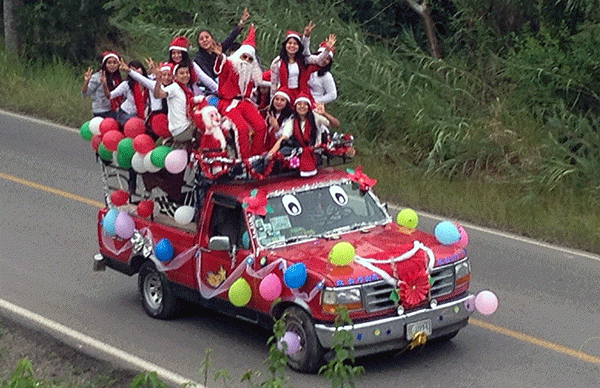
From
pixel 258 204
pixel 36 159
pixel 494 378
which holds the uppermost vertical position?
pixel 258 204

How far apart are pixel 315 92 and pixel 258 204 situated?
11.6 ft

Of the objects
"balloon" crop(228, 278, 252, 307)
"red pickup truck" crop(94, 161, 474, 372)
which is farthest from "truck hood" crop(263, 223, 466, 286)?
"balloon" crop(228, 278, 252, 307)

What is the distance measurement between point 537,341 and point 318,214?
2405 millimetres

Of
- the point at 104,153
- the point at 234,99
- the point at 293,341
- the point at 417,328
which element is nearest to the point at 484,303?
the point at 417,328

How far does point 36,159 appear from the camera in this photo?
68.2 feet

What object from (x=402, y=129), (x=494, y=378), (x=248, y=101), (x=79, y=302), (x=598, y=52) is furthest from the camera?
(x=402, y=129)

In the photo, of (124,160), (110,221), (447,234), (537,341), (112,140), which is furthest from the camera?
(110,221)

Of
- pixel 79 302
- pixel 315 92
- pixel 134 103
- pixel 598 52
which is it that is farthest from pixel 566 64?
pixel 79 302

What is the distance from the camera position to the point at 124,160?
12.6 meters

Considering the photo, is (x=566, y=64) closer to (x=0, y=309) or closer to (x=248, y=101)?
(x=248, y=101)

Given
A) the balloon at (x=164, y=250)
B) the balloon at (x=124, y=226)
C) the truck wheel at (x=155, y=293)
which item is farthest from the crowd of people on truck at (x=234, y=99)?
the truck wheel at (x=155, y=293)

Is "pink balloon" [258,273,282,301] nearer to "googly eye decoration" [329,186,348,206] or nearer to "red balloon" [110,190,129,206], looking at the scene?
"googly eye decoration" [329,186,348,206]

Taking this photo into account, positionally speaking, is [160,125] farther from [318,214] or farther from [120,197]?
[318,214]

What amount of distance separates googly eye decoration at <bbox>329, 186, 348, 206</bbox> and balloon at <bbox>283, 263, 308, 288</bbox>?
1.42 meters
